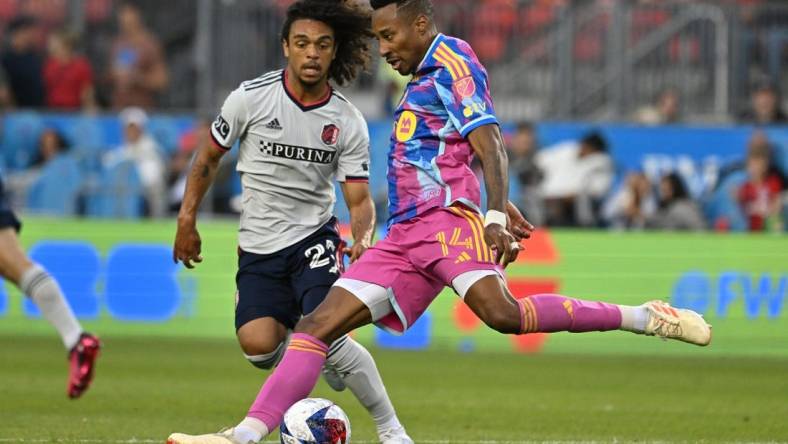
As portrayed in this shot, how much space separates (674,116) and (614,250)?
3314 mm

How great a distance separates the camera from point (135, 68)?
20.6m

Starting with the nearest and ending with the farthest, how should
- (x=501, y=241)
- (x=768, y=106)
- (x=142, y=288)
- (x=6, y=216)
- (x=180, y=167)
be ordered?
1. (x=501, y=241)
2. (x=6, y=216)
3. (x=142, y=288)
4. (x=180, y=167)
5. (x=768, y=106)

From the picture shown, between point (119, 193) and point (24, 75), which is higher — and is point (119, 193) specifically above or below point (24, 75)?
below

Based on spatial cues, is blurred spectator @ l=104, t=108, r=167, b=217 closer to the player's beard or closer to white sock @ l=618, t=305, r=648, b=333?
the player's beard

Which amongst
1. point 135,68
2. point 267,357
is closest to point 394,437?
point 267,357

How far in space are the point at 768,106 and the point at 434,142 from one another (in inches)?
498

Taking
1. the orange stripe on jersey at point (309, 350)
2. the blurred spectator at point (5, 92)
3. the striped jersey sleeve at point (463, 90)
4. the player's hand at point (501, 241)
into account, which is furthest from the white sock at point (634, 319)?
the blurred spectator at point (5, 92)

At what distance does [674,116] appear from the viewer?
19500 millimetres

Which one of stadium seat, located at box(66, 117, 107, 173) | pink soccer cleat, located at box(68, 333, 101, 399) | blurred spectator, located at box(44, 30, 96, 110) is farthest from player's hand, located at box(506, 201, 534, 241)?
blurred spectator, located at box(44, 30, 96, 110)

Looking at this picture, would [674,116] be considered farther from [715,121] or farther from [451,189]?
[451,189]

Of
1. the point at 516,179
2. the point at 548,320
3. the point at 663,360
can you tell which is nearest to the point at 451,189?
the point at 548,320

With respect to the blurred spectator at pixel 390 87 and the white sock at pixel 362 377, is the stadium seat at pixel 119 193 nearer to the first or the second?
the blurred spectator at pixel 390 87

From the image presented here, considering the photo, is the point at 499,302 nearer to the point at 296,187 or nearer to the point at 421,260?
the point at 421,260

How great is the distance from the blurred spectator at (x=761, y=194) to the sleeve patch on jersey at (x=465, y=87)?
11686 millimetres
